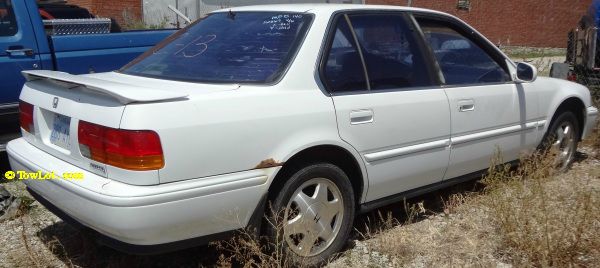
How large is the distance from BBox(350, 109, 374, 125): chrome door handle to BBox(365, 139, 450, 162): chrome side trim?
0.21m

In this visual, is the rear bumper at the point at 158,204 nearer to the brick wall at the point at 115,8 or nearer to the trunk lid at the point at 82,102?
the trunk lid at the point at 82,102

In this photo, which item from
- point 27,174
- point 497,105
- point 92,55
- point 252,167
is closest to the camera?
point 252,167

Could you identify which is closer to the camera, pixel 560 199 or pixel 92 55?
pixel 560 199

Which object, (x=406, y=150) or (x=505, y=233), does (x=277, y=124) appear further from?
(x=505, y=233)

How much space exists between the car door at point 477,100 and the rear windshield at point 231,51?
3.78 feet

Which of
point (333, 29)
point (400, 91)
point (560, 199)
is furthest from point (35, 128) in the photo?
point (560, 199)

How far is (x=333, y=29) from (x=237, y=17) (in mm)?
736

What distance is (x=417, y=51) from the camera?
4156 mm

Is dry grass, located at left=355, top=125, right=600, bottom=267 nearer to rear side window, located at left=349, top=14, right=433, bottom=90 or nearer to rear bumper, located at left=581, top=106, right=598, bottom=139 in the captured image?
rear side window, located at left=349, top=14, right=433, bottom=90

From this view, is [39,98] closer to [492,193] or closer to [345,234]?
[345,234]

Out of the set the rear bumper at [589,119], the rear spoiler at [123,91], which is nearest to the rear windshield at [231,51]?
the rear spoiler at [123,91]

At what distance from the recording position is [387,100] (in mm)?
3744

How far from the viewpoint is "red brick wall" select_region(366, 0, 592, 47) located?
72.4 ft

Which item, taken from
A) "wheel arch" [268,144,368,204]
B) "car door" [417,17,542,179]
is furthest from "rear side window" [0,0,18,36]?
"car door" [417,17,542,179]
